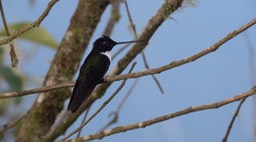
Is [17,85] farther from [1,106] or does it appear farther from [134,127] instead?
[134,127]

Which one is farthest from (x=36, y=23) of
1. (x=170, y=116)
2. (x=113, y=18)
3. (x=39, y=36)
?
(x=113, y=18)

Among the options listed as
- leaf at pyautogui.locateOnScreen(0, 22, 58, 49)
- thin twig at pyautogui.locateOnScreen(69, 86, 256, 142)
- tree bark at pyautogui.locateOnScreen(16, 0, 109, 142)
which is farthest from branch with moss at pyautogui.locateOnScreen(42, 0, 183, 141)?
thin twig at pyautogui.locateOnScreen(69, 86, 256, 142)

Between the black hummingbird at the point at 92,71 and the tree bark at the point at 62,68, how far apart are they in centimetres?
48

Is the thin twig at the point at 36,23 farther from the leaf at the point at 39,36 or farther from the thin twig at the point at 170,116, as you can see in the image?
the leaf at the point at 39,36

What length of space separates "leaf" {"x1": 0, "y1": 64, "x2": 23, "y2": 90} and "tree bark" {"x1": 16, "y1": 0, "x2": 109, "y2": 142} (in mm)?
288

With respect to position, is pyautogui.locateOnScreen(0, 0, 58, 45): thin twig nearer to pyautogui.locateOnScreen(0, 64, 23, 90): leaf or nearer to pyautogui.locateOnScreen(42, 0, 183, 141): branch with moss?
pyautogui.locateOnScreen(42, 0, 183, 141): branch with moss

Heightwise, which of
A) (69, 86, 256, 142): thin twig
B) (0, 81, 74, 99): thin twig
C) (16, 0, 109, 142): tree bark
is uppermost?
(69, 86, 256, 142): thin twig

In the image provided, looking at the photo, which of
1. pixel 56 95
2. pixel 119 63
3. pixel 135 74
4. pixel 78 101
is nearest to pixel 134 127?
pixel 135 74

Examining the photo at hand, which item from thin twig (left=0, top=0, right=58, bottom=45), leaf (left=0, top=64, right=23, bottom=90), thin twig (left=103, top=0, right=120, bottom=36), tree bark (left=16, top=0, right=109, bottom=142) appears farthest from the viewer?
thin twig (left=103, top=0, right=120, bottom=36)

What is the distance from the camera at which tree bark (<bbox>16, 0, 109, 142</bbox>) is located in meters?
3.31

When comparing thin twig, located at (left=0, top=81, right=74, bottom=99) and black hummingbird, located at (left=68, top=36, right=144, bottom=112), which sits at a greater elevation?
thin twig, located at (left=0, top=81, right=74, bottom=99)

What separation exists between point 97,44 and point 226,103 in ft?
3.78

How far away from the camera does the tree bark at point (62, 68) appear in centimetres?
331

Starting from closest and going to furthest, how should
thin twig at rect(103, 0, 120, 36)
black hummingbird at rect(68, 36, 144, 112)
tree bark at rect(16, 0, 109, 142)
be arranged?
black hummingbird at rect(68, 36, 144, 112), tree bark at rect(16, 0, 109, 142), thin twig at rect(103, 0, 120, 36)
